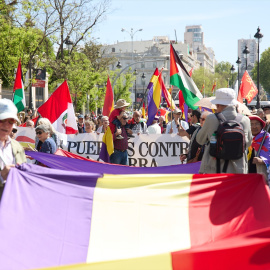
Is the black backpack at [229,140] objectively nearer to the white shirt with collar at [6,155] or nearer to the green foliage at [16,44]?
the white shirt with collar at [6,155]

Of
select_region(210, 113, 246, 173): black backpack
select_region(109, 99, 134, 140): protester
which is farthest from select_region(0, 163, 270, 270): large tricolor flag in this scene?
select_region(109, 99, 134, 140): protester

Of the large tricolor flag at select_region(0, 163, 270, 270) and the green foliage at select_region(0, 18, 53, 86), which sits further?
the green foliage at select_region(0, 18, 53, 86)

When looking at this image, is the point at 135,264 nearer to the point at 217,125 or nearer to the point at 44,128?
the point at 217,125

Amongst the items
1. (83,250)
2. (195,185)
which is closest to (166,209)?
(195,185)

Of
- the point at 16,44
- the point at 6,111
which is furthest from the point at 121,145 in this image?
the point at 16,44

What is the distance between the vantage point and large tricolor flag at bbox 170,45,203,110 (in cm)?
1093

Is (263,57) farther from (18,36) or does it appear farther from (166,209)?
(166,209)

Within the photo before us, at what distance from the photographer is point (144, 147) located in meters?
12.5

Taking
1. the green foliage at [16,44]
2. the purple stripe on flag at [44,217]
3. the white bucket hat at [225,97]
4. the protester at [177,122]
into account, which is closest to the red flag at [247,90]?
the protester at [177,122]

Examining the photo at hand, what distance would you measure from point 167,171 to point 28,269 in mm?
4742

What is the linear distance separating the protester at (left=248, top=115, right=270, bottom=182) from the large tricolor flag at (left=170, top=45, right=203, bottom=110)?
9.01ft

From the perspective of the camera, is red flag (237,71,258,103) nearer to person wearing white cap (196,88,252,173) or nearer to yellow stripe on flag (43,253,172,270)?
person wearing white cap (196,88,252,173)

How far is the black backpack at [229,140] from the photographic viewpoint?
240 inches

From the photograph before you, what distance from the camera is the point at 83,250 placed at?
4504 mm
